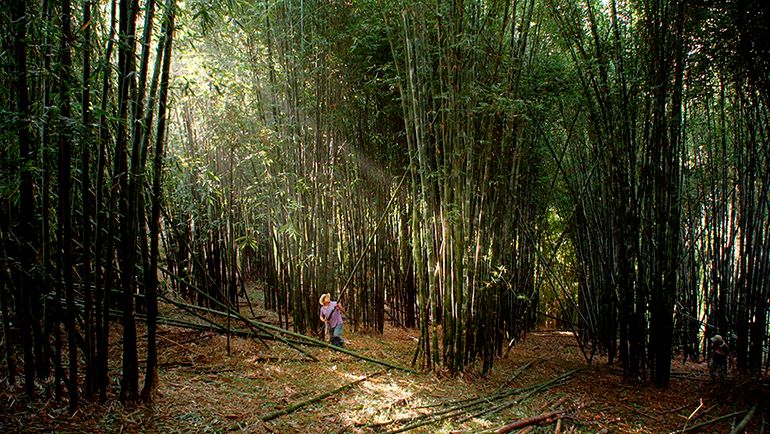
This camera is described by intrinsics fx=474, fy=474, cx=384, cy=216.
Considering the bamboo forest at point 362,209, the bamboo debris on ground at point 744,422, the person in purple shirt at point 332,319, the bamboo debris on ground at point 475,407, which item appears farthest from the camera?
the person in purple shirt at point 332,319

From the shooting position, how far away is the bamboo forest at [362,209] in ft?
6.98

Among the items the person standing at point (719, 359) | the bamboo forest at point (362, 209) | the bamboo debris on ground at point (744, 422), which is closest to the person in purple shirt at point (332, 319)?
the bamboo forest at point (362, 209)

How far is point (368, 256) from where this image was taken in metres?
5.27

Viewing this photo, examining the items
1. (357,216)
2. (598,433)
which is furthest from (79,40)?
(357,216)

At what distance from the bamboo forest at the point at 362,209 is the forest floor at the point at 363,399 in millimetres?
23

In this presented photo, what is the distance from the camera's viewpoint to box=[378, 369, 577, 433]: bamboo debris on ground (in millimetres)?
2734

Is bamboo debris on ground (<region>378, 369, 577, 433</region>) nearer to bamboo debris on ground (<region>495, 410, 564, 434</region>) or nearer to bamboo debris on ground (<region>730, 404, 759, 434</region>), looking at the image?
bamboo debris on ground (<region>495, 410, 564, 434</region>)

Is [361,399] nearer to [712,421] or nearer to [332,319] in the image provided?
[332,319]

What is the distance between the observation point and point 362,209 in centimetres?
521

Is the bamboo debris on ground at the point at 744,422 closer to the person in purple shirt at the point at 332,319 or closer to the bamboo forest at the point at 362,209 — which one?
the bamboo forest at the point at 362,209

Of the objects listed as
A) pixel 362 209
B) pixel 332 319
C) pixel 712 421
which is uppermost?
pixel 362 209

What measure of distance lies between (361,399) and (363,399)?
0.01 metres

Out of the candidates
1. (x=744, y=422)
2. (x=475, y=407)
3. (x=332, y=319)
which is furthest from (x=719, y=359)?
(x=332, y=319)

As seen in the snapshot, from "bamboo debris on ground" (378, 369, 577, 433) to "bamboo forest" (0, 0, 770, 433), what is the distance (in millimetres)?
31
